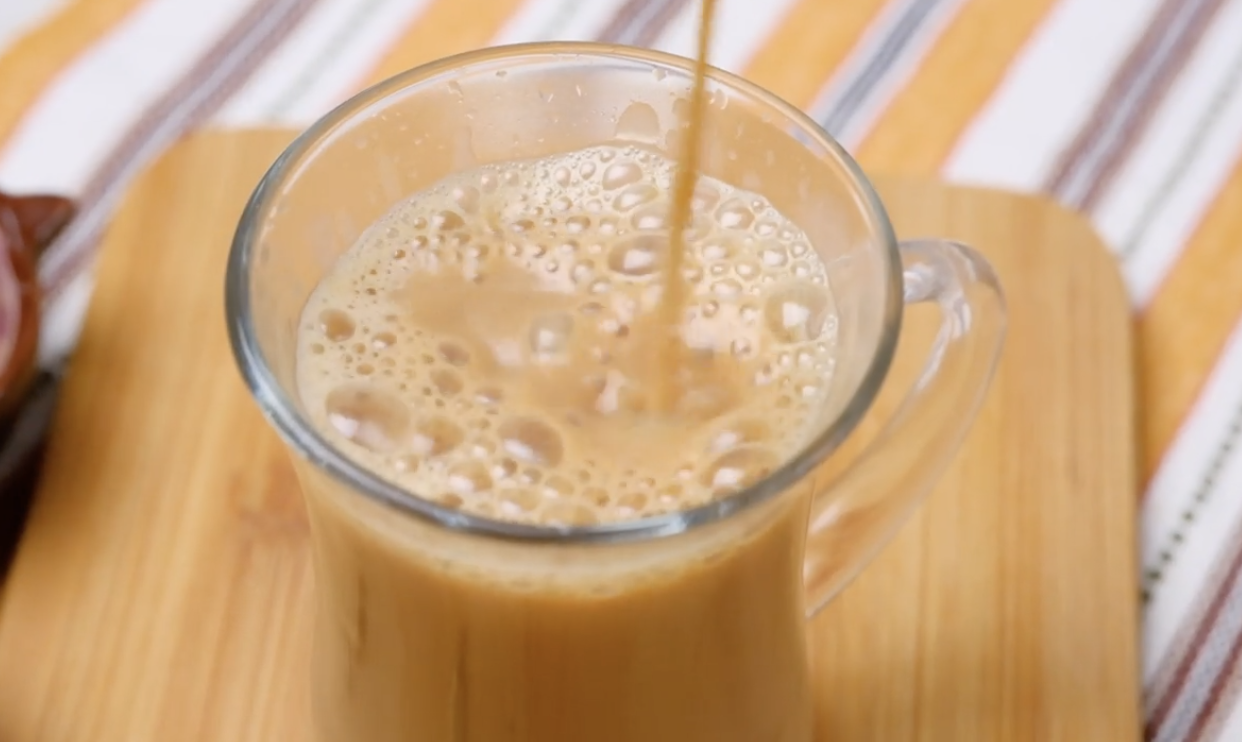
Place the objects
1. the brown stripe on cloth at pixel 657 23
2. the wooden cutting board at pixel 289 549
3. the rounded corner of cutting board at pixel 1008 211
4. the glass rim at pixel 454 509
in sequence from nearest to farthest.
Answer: the glass rim at pixel 454 509 → the wooden cutting board at pixel 289 549 → the rounded corner of cutting board at pixel 1008 211 → the brown stripe on cloth at pixel 657 23

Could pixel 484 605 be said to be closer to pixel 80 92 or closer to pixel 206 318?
pixel 206 318

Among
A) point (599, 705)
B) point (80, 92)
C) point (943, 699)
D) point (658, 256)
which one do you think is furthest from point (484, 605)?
point (80, 92)

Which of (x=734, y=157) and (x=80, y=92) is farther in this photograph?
(x=80, y=92)

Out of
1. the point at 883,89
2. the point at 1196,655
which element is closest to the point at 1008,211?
the point at 883,89

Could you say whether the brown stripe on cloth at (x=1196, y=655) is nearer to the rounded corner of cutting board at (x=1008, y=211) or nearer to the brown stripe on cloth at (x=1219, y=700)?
the brown stripe on cloth at (x=1219, y=700)

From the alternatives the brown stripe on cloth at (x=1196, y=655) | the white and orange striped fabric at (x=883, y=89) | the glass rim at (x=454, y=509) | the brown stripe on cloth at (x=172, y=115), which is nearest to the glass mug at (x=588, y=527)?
the glass rim at (x=454, y=509)

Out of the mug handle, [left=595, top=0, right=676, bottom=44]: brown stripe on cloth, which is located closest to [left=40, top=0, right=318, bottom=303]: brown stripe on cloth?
[left=595, top=0, right=676, bottom=44]: brown stripe on cloth
